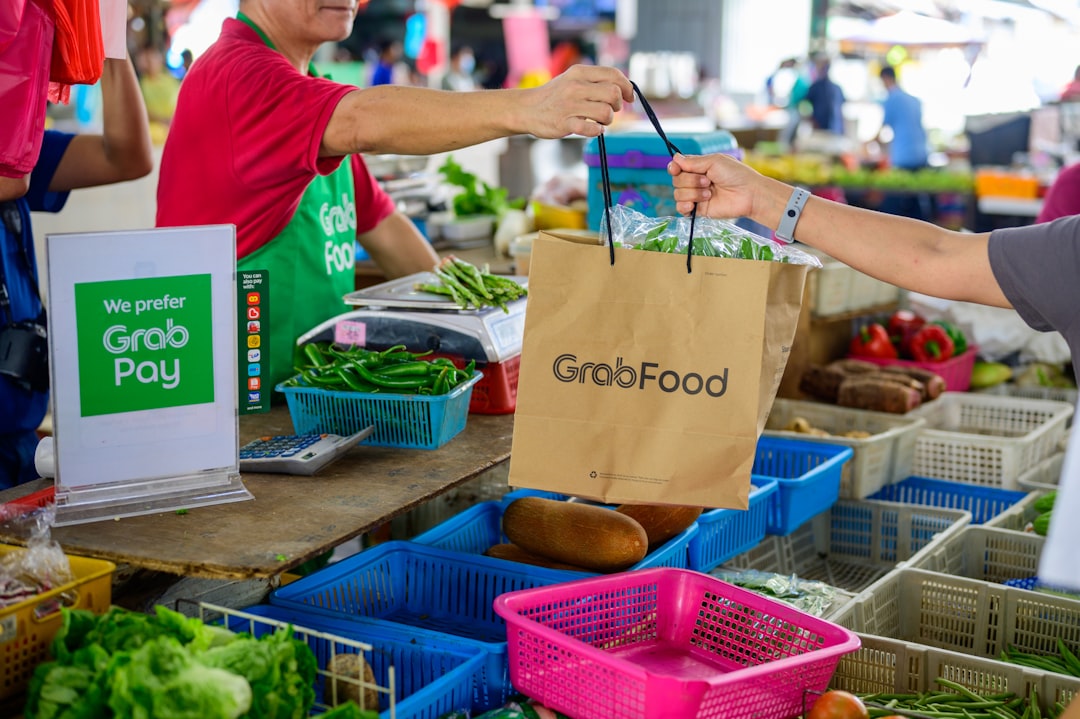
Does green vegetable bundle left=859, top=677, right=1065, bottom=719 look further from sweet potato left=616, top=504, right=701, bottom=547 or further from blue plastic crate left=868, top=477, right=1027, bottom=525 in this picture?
blue plastic crate left=868, top=477, right=1027, bottom=525

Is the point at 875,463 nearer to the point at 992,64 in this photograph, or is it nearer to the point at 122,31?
the point at 122,31

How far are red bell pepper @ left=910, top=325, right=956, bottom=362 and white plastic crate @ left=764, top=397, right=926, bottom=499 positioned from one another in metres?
0.73

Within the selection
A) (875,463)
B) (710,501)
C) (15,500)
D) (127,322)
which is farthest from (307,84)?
(875,463)

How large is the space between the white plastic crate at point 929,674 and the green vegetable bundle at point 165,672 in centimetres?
143

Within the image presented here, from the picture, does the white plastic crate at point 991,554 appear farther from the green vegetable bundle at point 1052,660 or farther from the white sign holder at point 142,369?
the white sign holder at point 142,369

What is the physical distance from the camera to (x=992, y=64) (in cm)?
2023

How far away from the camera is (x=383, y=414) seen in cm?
276

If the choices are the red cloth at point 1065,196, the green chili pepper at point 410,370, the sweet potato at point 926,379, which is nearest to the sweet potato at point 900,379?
the sweet potato at point 926,379

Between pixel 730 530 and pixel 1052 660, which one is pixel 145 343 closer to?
pixel 730 530

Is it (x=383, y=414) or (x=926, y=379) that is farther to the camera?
(x=926, y=379)

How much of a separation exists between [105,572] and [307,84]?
1.35 metres

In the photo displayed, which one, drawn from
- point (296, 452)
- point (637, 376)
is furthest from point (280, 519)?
point (637, 376)

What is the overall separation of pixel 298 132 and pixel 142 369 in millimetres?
871

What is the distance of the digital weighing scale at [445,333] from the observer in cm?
303
